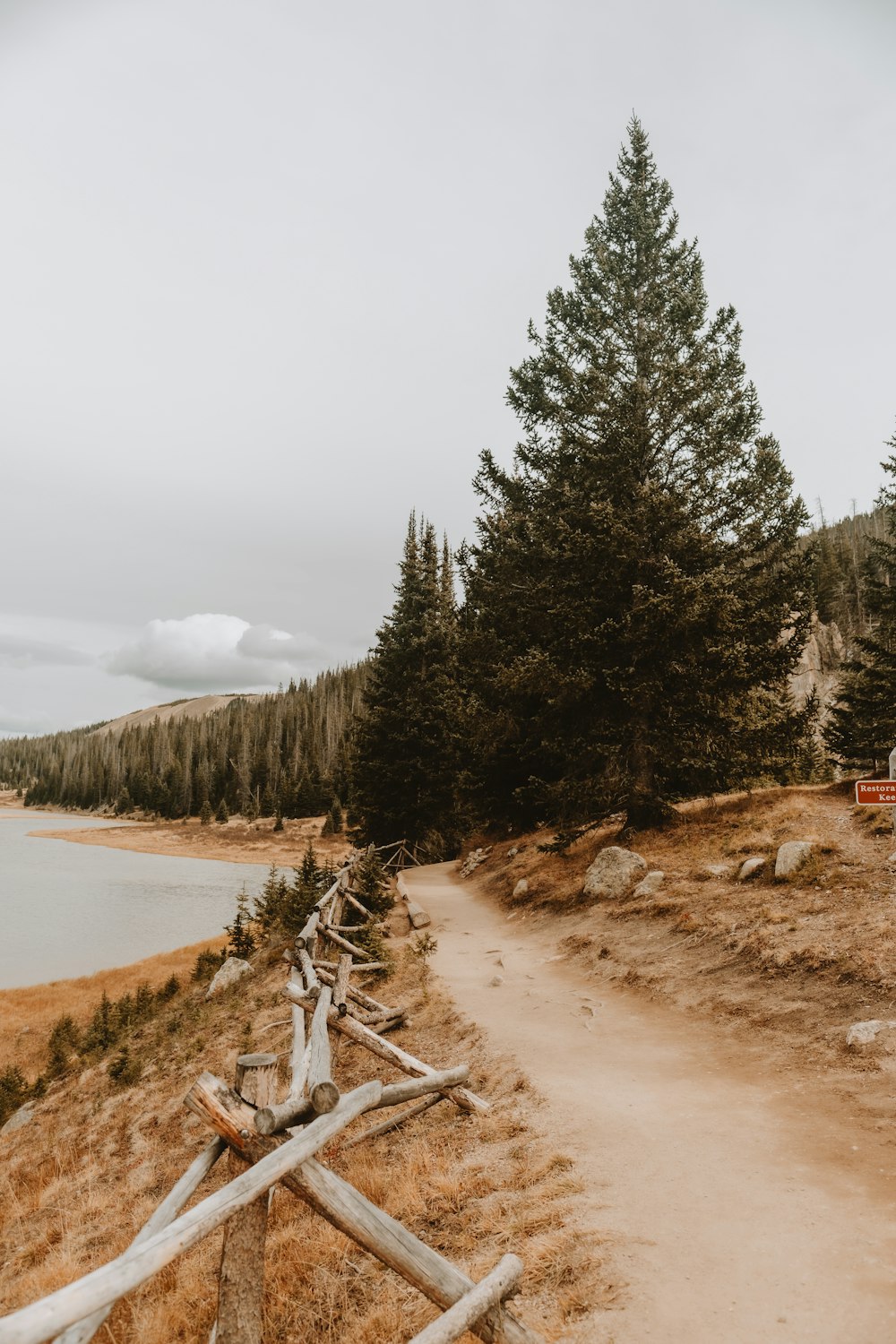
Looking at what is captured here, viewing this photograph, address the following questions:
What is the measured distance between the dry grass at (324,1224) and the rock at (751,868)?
5.80 meters

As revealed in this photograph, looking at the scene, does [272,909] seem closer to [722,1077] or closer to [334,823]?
[722,1077]

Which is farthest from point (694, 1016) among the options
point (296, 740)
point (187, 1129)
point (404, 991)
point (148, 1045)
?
point (296, 740)

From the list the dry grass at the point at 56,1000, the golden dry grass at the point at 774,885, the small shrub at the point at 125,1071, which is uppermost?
the golden dry grass at the point at 774,885

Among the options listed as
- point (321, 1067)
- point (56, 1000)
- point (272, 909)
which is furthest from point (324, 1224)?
point (56, 1000)

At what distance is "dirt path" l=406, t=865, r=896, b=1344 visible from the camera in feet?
12.2

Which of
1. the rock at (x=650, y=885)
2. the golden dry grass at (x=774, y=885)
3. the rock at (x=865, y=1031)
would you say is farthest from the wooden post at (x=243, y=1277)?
the rock at (x=650, y=885)

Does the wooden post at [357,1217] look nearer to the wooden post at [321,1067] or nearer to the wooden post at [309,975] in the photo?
the wooden post at [321,1067]

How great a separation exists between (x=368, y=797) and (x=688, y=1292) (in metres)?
25.4

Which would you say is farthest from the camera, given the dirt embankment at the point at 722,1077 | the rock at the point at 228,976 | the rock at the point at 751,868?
the rock at the point at 228,976

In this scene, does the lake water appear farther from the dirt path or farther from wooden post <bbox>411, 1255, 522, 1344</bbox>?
wooden post <bbox>411, 1255, 522, 1344</bbox>

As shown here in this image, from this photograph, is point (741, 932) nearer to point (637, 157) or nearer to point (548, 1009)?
point (548, 1009)

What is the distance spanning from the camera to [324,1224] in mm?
5652

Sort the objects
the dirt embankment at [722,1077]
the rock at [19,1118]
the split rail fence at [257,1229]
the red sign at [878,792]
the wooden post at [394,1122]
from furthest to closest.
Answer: the rock at [19,1118]
the red sign at [878,792]
the wooden post at [394,1122]
the dirt embankment at [722,1077]
the split rail fence at [257,1229]

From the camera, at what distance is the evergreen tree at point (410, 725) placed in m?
27.9
